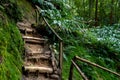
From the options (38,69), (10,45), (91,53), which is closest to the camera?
(10,45)

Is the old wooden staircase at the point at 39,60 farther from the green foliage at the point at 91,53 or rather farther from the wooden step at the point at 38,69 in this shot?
the green foliage at the point at 91,53

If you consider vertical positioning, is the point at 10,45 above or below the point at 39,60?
above

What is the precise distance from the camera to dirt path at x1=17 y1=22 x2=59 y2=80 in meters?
7.76

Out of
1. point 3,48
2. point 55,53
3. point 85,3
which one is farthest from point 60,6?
point 85,3

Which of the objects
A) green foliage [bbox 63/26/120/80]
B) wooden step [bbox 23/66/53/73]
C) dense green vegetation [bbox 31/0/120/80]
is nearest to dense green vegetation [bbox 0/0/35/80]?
wooden step [bbox 23/66/53/73]

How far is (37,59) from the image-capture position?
27.7 feet

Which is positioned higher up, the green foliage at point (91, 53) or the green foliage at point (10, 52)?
the green foliage at point (10, 52)

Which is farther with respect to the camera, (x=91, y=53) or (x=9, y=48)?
(x=91, y=53)

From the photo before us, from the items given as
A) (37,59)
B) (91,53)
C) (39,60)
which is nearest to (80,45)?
(91,53)

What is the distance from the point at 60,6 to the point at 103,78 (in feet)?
18.4

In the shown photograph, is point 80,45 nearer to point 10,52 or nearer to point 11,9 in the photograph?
point 11,9

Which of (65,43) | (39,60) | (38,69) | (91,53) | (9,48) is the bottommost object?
(91,53)

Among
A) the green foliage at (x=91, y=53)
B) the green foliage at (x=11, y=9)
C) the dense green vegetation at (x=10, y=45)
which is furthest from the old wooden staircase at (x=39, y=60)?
the green foliage at (x=91, y=53)

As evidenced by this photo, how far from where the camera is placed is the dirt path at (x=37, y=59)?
306 inches
